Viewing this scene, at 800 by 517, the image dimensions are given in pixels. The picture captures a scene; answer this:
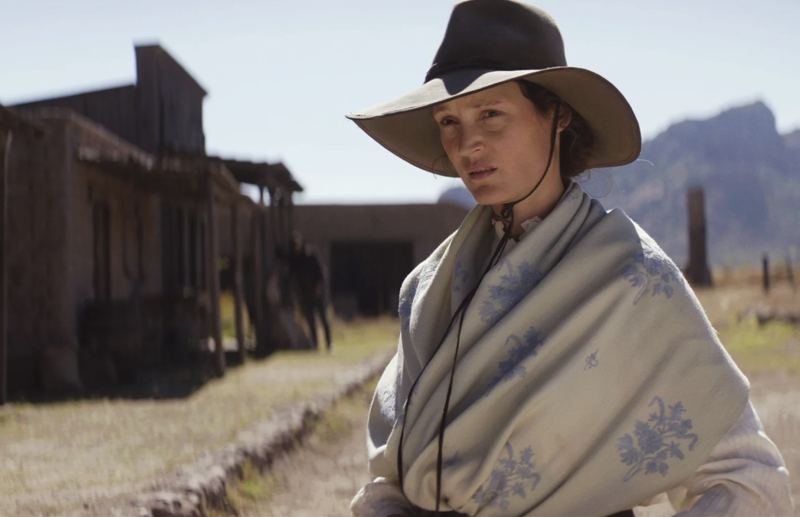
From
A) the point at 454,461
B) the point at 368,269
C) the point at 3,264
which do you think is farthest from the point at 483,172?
the point at 368,269

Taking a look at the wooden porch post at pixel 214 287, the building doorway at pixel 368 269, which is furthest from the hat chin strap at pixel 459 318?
the building doorway at pixel 368 269

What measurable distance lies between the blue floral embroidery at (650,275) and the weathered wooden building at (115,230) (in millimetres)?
6262

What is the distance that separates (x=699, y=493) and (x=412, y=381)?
0.59 metres

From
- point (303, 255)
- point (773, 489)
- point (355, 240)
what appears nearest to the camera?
point (773, 489)

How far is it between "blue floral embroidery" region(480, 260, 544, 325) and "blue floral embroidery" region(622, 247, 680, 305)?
0.61ft

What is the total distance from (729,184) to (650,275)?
16774 centimetres

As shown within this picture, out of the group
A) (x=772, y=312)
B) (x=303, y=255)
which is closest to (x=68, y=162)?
(x=303, y=255)

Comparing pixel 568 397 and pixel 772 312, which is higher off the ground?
pixel 568 397

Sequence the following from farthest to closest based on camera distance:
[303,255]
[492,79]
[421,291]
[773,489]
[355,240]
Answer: [355,240] → [303,255] → [421,291] → [492,79] → [773,489]

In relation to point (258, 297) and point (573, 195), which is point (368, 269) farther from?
point (573, 195)

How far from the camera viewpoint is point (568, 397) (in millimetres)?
1551

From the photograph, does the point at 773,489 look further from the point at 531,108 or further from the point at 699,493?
the point at 531,108

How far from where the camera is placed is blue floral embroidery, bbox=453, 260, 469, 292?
5.81 ft

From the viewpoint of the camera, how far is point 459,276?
179cm
